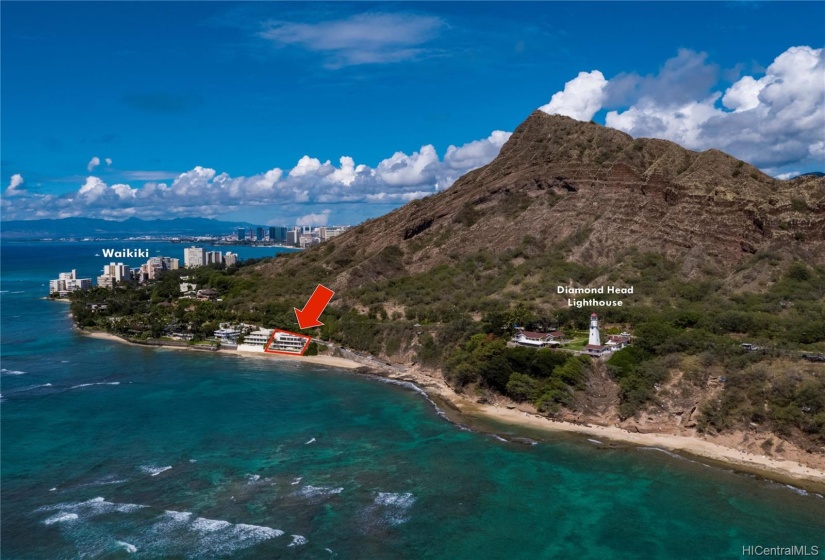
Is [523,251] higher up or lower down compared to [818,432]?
higher up

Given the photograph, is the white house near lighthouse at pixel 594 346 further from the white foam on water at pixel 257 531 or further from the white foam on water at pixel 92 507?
the white foam on water at pixel 92 507

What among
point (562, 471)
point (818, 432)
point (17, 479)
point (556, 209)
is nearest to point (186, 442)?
point (17, 479)

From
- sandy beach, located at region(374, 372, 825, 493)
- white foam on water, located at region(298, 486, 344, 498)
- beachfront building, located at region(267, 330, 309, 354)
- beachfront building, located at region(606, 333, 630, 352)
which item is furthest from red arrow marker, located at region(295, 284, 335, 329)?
white foam on water, located at region(298, 486, 344, 498)

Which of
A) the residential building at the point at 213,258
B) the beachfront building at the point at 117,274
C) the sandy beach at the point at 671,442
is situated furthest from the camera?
the residential building at the point at 213,258

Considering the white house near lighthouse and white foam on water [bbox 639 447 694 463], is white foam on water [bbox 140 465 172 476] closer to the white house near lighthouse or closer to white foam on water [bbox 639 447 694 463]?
white foam on water [bbox 639 447 694 463]

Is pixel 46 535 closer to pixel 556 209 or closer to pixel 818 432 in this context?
pixel 818 432

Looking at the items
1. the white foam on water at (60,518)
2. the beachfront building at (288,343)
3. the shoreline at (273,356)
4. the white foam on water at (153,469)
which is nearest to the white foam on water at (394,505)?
the white foam on water at (153,469)
